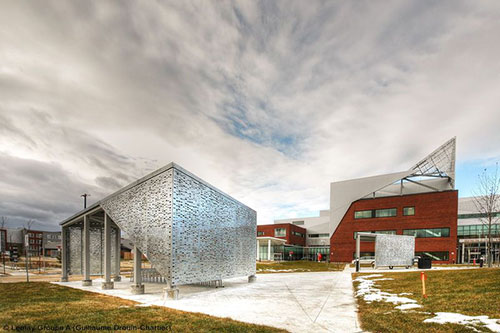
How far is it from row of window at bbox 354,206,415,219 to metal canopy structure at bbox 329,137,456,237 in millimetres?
2880

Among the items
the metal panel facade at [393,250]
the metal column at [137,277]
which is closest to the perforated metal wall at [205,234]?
the metal column at [137,277]

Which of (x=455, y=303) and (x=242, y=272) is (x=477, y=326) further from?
(x=242, y=272)

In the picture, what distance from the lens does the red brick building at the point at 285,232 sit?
75688mm

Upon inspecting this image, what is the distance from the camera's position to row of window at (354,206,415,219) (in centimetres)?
5238

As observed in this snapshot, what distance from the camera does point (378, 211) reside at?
55969 mm

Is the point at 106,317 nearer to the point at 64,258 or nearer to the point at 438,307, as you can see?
the point at 438,307

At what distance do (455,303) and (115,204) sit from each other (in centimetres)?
1600

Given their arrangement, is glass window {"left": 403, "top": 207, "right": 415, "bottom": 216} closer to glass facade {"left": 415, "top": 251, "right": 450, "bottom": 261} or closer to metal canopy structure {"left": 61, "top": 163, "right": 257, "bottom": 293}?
glass facade {"left": 415, "top": 251, "right": 450, "bottom": 261}

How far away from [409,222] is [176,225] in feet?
167

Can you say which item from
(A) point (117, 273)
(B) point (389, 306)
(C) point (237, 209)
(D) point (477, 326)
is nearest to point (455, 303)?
(B) point (389, 306)

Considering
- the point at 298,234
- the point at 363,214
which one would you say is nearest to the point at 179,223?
the point at 363,214

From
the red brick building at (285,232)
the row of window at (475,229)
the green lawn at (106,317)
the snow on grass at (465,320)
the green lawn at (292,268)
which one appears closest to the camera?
the snow on grass at (465,320)

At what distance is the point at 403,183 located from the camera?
56.7m

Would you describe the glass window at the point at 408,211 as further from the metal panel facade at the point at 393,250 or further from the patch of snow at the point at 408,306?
the patch of snow at the point at 408,306
